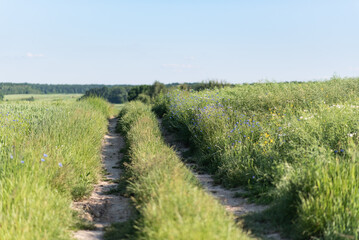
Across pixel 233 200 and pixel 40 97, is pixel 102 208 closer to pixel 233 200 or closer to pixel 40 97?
pixel 233 200

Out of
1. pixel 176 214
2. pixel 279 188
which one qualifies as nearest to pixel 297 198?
pixel 279 188

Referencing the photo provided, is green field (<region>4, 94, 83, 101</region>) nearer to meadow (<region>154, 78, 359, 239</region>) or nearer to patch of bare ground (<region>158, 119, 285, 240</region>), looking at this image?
meadow (<region>154, 78, 359, 239</region>)

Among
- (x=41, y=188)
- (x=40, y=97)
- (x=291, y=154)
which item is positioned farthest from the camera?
(x=40, y=97)

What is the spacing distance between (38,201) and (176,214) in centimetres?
192

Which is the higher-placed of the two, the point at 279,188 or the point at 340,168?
the point at 340,168

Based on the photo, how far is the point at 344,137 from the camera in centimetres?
699

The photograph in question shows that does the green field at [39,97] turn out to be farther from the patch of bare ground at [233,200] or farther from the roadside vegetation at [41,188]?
the patch of bare ground at [233,200]

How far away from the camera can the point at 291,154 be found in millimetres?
6578

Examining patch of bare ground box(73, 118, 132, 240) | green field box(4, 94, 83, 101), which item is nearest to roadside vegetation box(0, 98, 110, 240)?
patch of bare ground box(73, 118, 132, 240)

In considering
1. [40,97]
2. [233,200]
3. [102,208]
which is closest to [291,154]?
[233,200]

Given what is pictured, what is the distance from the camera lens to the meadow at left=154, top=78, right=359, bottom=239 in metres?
4.39

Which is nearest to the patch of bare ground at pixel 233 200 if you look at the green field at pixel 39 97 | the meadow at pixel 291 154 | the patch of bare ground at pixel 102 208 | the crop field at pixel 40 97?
the meadow at pixel 291 154

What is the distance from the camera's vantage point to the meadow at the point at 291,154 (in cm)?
439

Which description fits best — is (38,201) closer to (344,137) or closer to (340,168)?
(340,168)
